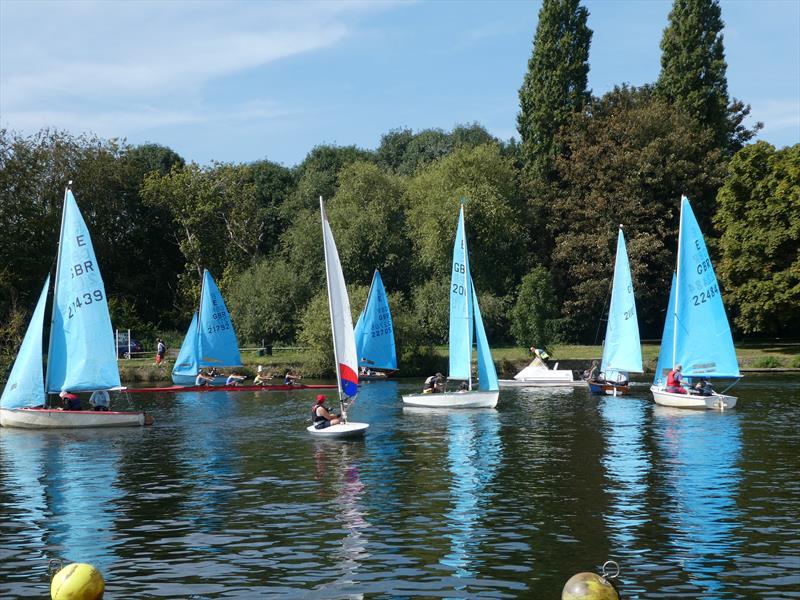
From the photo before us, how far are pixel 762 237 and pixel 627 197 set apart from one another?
484 inches

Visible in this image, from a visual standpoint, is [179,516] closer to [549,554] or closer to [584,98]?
[549,554]

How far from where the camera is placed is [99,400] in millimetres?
46812

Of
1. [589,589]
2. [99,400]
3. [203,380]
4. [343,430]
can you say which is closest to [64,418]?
[99,400]

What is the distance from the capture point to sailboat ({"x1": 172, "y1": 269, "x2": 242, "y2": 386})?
225ft

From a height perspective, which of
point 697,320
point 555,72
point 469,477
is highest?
point 555,72

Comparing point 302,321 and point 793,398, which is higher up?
point 302,321

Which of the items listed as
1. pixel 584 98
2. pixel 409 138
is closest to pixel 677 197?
pixel 584 98

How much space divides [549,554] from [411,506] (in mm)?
6302

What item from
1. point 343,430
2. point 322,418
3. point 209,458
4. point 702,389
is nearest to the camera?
point 209,458

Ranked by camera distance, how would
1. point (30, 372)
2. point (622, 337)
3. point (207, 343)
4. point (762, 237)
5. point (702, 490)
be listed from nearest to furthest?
point (702, 490) → point (30, 372) → point (622, 337) → point (207, 343) → point (762, 237)

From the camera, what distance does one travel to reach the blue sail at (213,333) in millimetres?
68625

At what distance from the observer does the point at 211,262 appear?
4058 inches

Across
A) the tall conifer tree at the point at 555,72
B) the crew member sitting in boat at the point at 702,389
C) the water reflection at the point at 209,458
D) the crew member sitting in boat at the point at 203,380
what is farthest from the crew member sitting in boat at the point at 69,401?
the tall conifer tree at the point at 555,72

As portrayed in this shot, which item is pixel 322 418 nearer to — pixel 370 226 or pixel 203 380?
pixel 203 380
